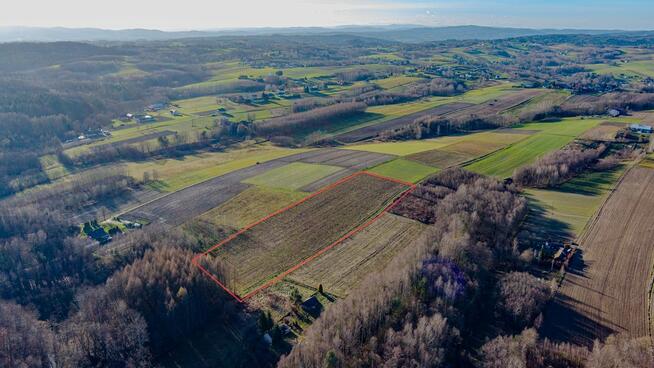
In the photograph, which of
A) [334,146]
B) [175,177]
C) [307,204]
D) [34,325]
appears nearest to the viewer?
[34,325]

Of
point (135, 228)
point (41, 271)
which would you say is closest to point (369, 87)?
point (135, 228)

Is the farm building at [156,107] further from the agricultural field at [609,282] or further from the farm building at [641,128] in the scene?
the farm building at [641,128]

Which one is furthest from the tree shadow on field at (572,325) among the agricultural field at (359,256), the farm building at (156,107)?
the farm building at (156,107)

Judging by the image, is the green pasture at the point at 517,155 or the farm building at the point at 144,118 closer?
the green pasture at the point at 517,155

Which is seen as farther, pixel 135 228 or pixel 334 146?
pixel 334 146

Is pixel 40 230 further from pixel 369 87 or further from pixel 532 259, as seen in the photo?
pixel 369 87

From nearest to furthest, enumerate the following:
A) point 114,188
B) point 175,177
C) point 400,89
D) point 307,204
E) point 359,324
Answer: point 359,324 < point 307,204 < point 114,188 < point 175,177 < point 400,89

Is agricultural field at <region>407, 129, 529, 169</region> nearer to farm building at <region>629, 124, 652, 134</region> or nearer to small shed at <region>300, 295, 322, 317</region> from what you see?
farm building at <region>629, 124, 652, 134</region>

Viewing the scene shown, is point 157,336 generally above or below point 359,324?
below
